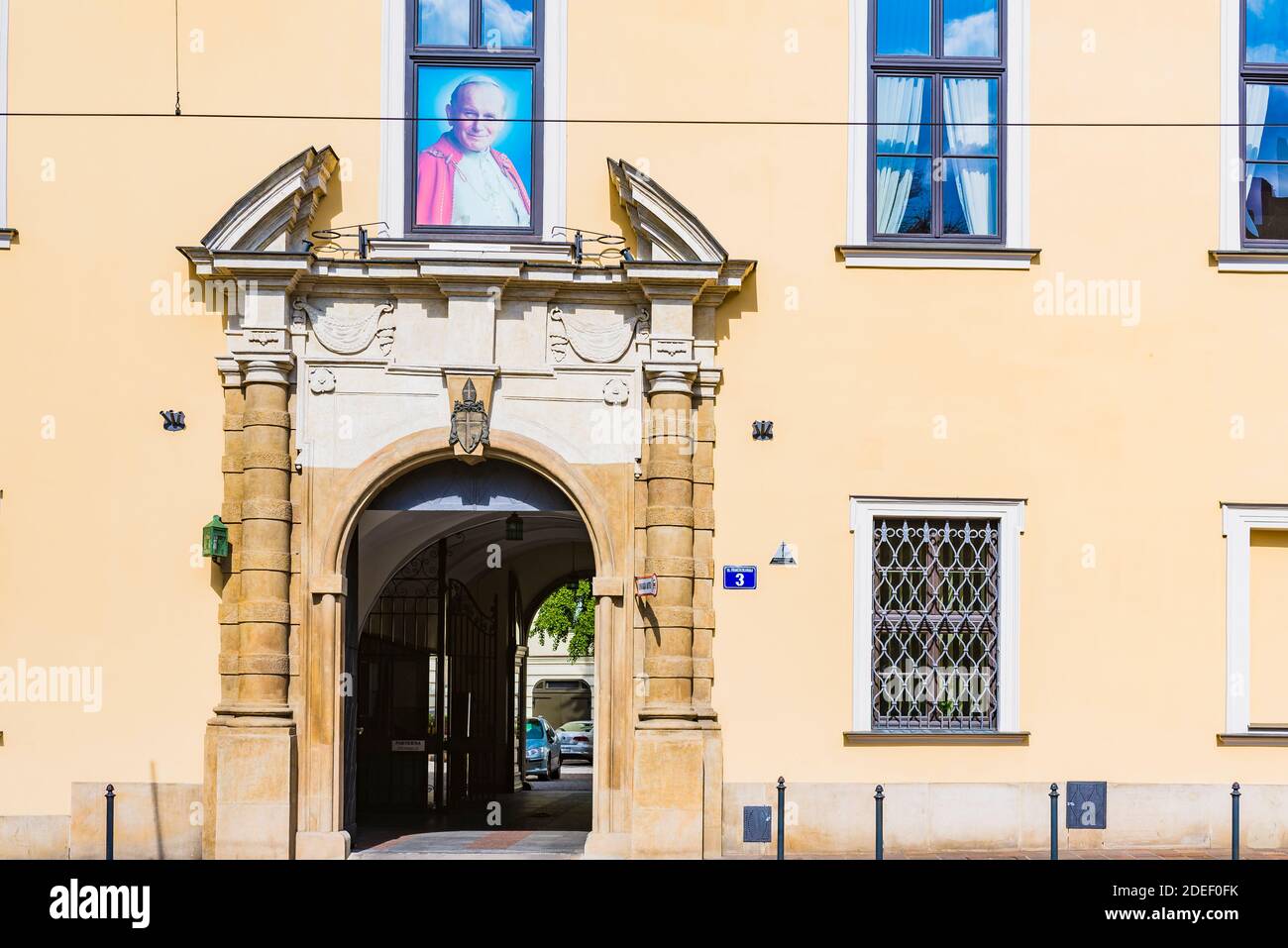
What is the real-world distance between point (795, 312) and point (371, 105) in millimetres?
4200

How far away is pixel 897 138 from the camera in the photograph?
15.8 metres

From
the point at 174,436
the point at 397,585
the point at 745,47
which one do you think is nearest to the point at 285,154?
the point at 174,436

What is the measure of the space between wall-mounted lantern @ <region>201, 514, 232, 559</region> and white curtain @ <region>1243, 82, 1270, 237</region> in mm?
9547

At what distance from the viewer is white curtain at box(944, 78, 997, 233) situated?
15852mm

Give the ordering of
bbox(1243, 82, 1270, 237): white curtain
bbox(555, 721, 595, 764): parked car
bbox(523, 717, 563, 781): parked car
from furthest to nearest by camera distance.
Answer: bbox(555, 721, 595, 764): parked car, bbox(523, 717, 563, 781): parked car, bbox(1243, 82, 1270, 237): white curtain

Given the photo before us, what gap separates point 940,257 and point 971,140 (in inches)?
45.8

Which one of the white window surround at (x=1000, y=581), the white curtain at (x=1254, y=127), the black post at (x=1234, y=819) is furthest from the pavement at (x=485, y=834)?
the white curtain at (x=1254, y=127)

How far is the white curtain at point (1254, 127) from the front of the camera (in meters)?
15.9

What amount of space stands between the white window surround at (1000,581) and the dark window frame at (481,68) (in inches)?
154

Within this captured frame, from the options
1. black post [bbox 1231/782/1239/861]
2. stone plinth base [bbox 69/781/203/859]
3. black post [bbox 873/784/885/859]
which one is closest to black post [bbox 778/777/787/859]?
black post [bbox 873/784/885/859]

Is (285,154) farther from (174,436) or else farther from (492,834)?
(492,834)

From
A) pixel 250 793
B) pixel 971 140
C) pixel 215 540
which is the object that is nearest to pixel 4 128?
pixel 215 540

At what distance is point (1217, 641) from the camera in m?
15.5

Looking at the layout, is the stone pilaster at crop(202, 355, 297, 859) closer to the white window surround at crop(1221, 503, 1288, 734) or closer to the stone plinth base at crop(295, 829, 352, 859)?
the stone plinth base at crop(295, 829, 352, 859)
